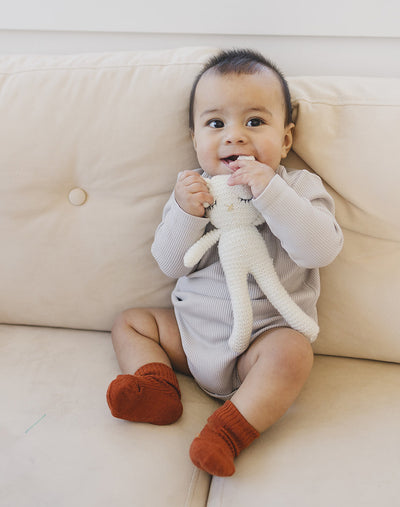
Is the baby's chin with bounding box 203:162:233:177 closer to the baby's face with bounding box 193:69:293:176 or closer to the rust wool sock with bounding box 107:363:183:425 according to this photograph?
the baby's face with bounding box 193:69:293:176

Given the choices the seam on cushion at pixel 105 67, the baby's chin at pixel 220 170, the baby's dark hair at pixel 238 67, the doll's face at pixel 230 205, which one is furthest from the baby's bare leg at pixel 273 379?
the seam on cushion at pixel 105 67

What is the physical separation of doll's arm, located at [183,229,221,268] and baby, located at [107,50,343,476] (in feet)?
0.08

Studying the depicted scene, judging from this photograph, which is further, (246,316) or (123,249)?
(123,249)

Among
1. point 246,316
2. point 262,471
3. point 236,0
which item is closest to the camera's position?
point 262,471

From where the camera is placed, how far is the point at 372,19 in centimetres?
110

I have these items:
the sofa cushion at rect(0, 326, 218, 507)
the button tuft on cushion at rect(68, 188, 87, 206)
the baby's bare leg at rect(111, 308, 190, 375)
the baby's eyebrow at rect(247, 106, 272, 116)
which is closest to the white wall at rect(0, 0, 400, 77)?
the baby's eyebrow at rect(247, 106, 272, 116)

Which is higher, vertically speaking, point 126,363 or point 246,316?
point 246,316

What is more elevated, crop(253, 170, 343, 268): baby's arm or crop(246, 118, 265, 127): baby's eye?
crop(246, 118, 265, 127): baby's eye

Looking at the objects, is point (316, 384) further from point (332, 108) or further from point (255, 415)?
point (332, 108)

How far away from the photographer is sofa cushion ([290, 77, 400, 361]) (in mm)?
938

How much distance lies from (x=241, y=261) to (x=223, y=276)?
0.29 feet

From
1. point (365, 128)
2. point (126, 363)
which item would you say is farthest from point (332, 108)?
point (126, 363)

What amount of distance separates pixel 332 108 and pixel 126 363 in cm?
67

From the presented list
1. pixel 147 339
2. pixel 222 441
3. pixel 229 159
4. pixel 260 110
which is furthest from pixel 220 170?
pixel 222 441
